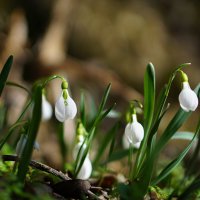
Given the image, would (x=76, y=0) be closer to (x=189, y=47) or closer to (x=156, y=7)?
(x=156, y=7)

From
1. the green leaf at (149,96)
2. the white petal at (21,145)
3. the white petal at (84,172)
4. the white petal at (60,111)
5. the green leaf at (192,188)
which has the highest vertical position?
the green leaf at (149,96)

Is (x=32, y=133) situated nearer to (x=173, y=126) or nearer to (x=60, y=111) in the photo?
(x=60, y=111)

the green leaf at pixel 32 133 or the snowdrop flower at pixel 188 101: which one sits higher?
the snowdrop flower at pixel 188 101

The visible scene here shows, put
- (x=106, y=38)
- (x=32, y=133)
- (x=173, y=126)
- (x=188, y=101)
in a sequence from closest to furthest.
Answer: (x=32, y=133) → (x=188, y=101) → (x=173, y=126) → (x=106, y=38)

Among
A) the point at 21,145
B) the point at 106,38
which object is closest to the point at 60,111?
the point at 21,145

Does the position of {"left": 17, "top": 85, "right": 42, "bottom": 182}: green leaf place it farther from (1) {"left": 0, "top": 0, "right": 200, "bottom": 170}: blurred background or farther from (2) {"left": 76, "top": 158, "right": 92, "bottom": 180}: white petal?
(1) {"left": 0, "top": 0, "right": 200, "bottom": 170}: blurred background

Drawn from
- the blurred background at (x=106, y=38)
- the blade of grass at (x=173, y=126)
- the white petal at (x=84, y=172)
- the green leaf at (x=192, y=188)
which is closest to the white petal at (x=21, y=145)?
the white petal at (x=84, y=172)

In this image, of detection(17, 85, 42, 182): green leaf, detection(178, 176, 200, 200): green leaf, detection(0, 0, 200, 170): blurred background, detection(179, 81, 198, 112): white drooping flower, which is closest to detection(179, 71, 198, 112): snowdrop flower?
detection(179, 81, 198, 112): white drooping flower

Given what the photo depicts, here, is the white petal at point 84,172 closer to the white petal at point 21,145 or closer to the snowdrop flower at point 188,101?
the white petal at point 21,145
